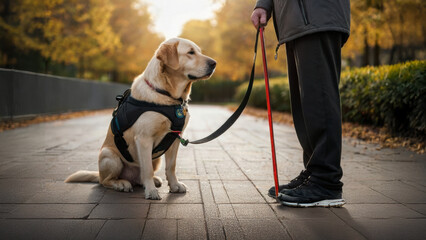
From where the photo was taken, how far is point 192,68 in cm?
326

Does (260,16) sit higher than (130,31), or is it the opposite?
(130,31)

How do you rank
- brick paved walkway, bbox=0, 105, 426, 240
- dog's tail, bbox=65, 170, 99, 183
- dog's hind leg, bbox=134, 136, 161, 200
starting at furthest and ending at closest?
dog's tail, bbox=65, 170, 99, 183 → dog's hind leg, bbox=134, 136, 161, 200 → brick paved walkway, bbox=0, 105, 426, 240

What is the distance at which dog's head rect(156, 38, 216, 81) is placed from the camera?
3.14 metres

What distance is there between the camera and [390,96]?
6.84 m

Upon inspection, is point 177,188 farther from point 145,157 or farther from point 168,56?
point 168,56

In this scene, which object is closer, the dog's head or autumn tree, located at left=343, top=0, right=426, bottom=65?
the dog's head

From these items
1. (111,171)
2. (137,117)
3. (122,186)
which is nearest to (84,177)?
(111,171)

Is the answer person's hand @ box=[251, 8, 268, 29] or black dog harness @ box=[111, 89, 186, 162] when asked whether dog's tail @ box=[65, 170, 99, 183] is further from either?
person's hand @ box=[251, 8, 268, 29]

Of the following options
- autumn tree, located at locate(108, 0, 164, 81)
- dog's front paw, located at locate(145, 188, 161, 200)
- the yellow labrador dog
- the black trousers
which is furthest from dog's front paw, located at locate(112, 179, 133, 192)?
autumn tree, located at locate(108, 0, 164, 81)

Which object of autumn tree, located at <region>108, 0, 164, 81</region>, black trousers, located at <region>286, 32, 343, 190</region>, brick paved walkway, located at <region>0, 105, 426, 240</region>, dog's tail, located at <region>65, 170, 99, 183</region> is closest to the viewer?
brick paved walkway, located at <region>0, 105, 426, 240</region>

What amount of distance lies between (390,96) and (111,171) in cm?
581

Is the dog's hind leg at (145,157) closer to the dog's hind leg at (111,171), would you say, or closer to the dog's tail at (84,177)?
the dog's hind leg at (111,171)

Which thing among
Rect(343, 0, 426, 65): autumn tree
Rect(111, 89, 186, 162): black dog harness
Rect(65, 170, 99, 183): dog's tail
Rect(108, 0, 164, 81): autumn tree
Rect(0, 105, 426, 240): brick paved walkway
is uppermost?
Rect(108, 0, 164, 81): autumn tree

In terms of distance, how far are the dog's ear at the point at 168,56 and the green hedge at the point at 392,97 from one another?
182 inches
